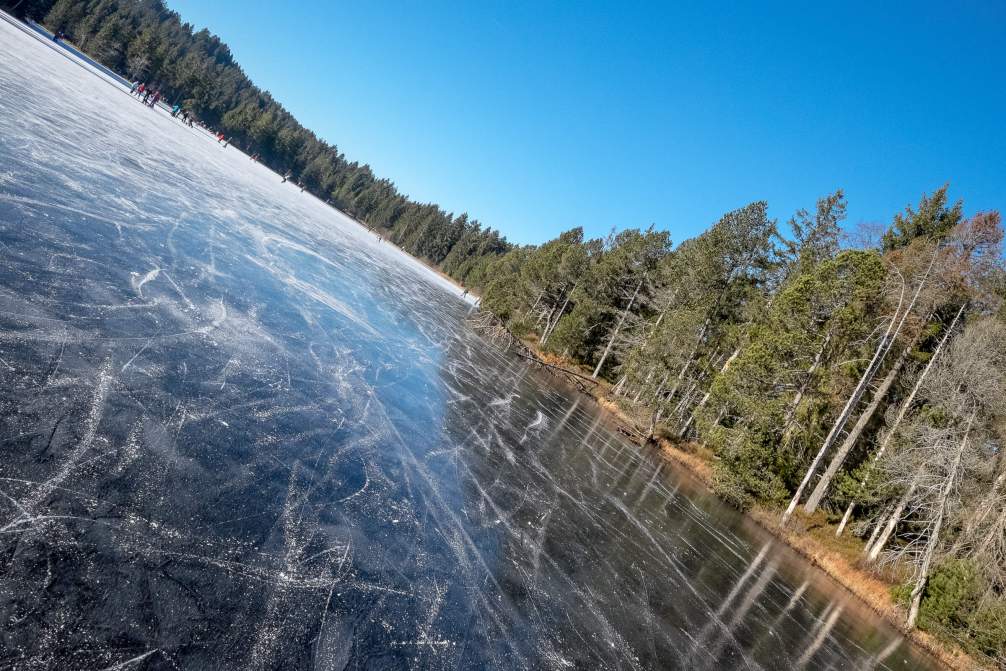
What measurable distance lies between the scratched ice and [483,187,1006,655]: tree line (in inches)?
208

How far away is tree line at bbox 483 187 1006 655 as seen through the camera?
15.7 m

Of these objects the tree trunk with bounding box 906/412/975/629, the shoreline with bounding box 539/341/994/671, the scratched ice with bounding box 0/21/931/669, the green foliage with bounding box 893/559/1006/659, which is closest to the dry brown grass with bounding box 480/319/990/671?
the shoreline with bounding box 539/341/994/671

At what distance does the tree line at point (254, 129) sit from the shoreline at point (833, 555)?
58.5 meters

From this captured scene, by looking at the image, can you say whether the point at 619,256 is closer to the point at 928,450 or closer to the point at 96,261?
the point at 928,450

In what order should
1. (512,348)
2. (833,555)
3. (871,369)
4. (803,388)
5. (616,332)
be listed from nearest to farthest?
1. (833,555)
2. (871,369)
3. (803,388)
4. (512,348)
5. (616,332)

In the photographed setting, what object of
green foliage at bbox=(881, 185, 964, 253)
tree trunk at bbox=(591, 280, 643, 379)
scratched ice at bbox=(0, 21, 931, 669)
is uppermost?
green foliage at bbox=(881, 185, 964, 253)

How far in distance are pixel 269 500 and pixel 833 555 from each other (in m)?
22.5

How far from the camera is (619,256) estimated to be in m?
41.3

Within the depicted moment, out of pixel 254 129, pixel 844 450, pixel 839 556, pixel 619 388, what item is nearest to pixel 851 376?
pixel 844 450

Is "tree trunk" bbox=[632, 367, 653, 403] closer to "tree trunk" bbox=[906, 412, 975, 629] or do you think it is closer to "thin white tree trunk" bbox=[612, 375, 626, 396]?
"thin white tree trunk" bbox=[612, 375, 626, 396]

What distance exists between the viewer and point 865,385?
20547mm

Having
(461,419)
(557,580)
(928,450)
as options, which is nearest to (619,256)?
(928,450)

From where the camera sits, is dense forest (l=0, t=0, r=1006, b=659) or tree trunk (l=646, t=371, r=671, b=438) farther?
tree trunk (l=646, t=371, r=671, b=438)

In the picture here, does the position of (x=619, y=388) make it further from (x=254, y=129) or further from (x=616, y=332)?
(x=254, y=129)
